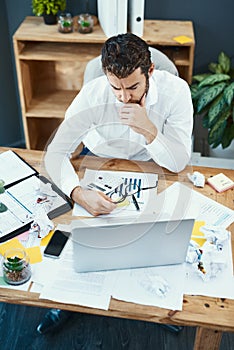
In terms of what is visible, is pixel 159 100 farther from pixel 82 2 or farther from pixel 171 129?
pixel 82 2

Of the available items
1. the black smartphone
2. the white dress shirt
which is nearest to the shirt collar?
the white dress shirt

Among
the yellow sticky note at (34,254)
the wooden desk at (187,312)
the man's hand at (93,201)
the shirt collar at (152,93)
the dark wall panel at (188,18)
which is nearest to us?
the wooden desk at (187,312)

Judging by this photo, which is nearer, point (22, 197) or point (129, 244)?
point (129, 244)

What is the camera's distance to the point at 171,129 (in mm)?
1746

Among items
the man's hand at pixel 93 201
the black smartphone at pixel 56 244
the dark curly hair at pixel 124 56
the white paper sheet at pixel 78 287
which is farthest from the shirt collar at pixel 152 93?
the white paper sheet at pixel 78 287

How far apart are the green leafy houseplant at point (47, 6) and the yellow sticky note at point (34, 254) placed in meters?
1.42

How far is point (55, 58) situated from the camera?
7.83 feet

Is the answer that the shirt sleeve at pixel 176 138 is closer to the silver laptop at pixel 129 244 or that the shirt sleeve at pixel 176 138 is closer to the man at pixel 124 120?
the man at pixel 124 120

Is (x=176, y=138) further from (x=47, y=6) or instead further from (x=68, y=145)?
(x=47, y=6)

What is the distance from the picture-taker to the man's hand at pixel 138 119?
1.63 metres

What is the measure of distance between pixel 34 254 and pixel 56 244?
0.07m

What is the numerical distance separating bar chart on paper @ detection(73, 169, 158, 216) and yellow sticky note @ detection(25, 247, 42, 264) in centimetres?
18

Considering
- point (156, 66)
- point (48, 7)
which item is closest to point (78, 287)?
point (156, 66)

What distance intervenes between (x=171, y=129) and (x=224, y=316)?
0.76 m
